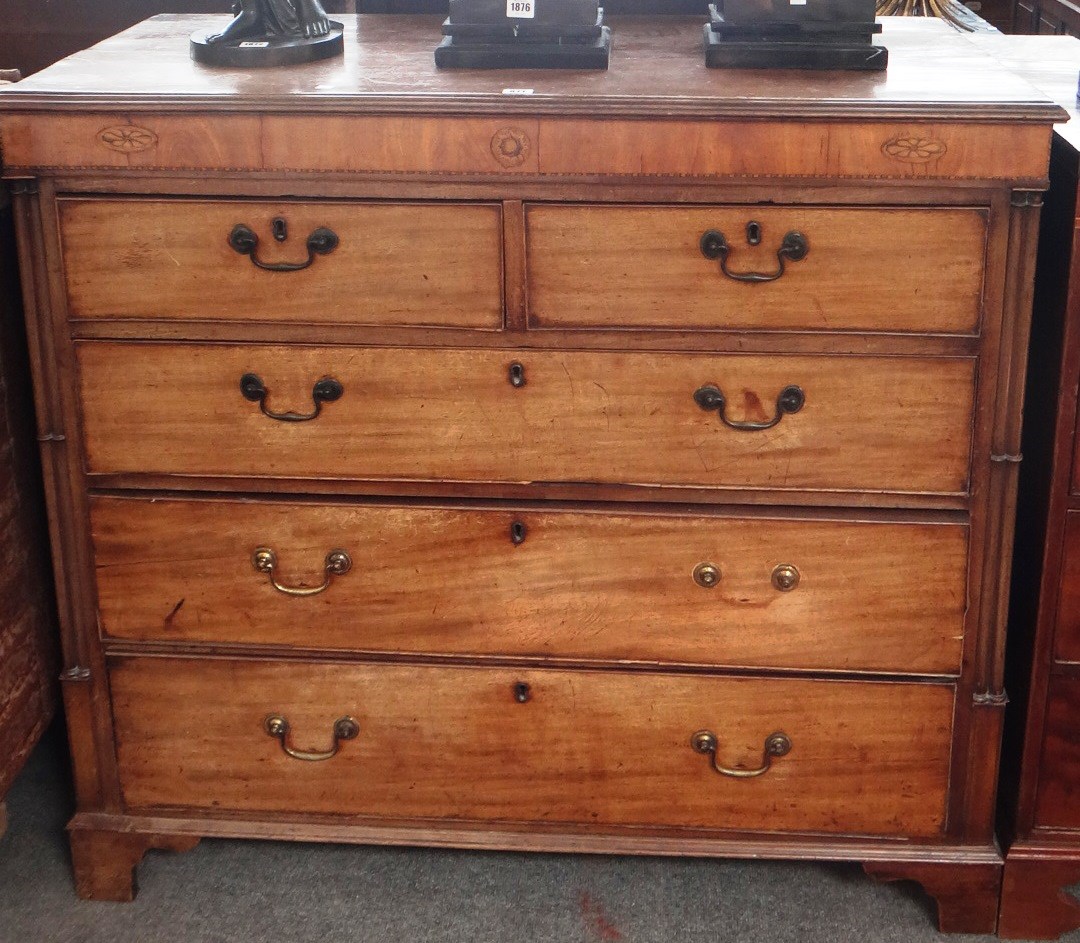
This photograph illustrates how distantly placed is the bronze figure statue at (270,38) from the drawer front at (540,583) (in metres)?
0.56

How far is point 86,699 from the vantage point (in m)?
1.91

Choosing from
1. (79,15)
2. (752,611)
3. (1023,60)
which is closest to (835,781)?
(752,611)

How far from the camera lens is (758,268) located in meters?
1.65

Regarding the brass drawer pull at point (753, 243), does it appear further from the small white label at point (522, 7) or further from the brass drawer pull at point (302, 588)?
the brass drawer pull at point (302, 588)

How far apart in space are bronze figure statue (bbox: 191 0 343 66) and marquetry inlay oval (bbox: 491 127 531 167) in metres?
0.36

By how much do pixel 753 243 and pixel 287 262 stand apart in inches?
21.3

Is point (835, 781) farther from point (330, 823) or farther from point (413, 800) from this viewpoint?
point (330, 823)

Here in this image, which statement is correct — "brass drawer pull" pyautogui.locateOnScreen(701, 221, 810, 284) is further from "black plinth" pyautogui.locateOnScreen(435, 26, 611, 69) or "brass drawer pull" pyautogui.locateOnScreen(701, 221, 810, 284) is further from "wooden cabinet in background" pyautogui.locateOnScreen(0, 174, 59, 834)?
"wooden cabinet in background" pyautogui.locateOnScreen(0, 174, 59, 834)

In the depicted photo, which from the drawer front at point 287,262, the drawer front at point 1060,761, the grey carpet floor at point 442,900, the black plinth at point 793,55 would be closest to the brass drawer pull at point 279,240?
the drawer front at point 287,262

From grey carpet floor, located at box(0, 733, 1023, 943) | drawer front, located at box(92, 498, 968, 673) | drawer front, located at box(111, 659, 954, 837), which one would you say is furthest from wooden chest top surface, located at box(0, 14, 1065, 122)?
grey carpet floor, located at box(0, 733, 1023, 943)

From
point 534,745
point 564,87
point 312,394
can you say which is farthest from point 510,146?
point 534,745

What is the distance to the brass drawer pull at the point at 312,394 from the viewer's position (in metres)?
1.74

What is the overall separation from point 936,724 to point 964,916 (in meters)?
0.29

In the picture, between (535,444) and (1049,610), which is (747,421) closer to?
(535,444)
